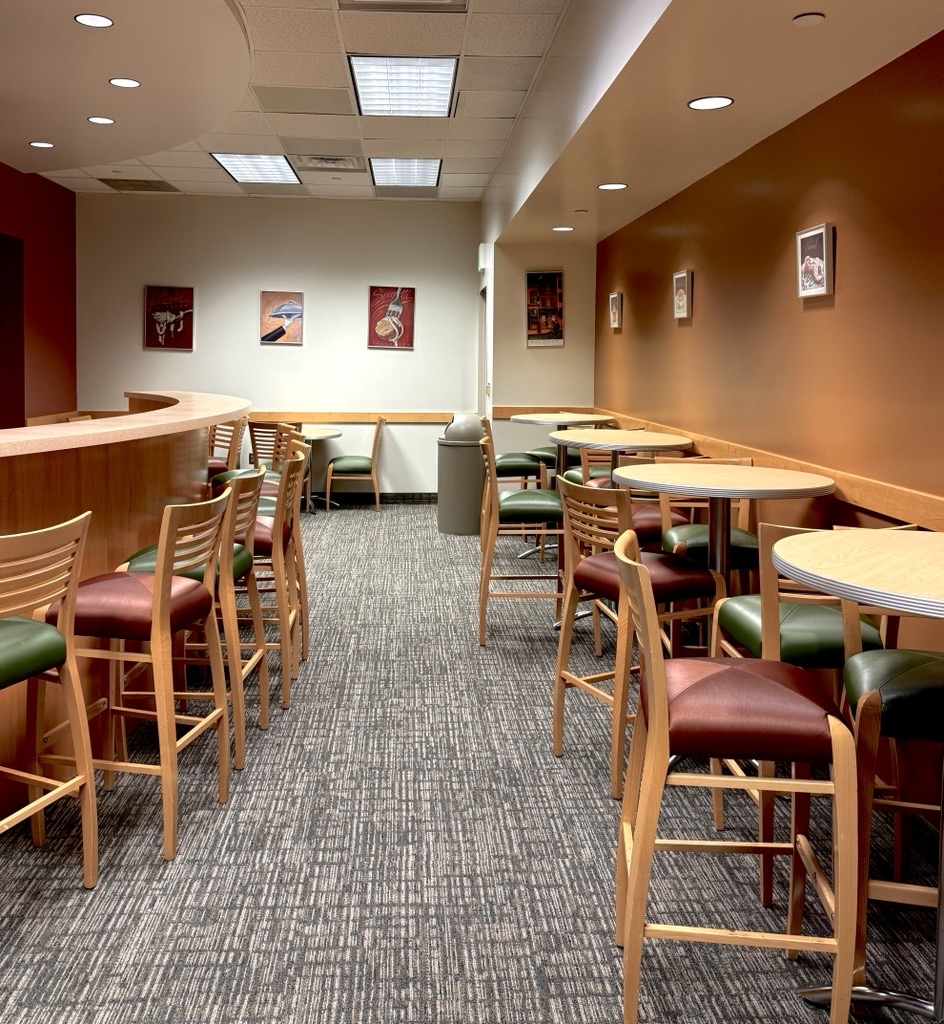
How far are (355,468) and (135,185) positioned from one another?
3180 millimetres

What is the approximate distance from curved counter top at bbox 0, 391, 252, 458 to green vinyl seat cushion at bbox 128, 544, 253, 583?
38 cm

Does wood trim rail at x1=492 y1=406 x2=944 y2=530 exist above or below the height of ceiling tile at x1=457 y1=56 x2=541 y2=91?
below

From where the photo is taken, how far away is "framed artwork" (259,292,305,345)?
369 inches

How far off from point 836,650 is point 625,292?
17.3 feet

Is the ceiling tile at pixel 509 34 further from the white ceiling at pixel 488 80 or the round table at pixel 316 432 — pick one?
the round table at pixel 316 432

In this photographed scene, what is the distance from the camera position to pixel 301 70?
5418 mm

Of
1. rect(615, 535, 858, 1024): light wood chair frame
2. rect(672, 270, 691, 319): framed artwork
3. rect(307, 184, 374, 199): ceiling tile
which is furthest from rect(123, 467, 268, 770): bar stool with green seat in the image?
rect(307, 184, 374, 199): ceiling tile

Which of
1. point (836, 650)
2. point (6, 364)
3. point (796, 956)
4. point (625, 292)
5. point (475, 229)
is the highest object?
point (475, 229)

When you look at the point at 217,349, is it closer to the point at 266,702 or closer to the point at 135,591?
the point at 266,702

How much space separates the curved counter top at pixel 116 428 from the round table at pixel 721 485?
1.57 m

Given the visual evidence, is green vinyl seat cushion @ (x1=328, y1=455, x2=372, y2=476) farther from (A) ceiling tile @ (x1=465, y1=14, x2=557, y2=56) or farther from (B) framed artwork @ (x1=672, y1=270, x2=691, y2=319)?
(A) ceiling tile @ (x1=465, y1=14, x2=557, y2=56)

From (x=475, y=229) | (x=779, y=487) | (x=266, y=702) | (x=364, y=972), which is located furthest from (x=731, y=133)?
(x=475, y=229)

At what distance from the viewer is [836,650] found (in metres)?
2.48

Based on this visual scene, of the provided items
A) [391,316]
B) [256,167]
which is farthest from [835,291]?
[391,316]
